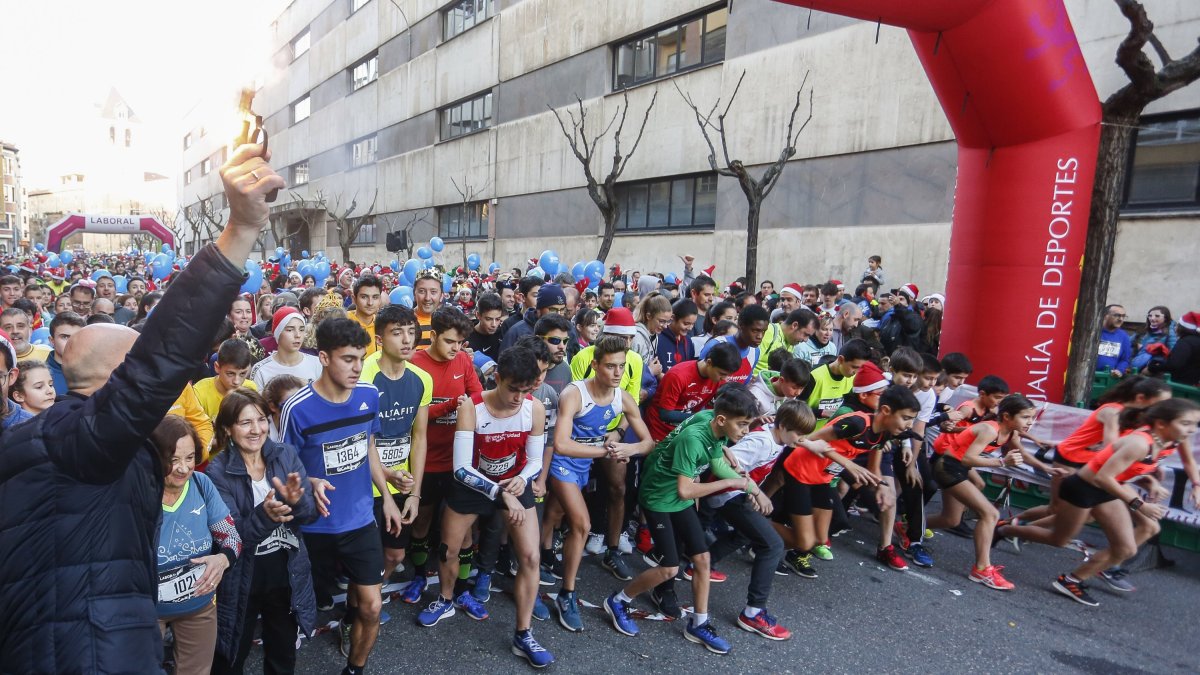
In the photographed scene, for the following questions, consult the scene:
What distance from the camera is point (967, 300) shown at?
23.6ft

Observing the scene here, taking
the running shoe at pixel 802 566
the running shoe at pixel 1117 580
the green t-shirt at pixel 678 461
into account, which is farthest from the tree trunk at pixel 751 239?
the green t-shirt at pixel 678 461

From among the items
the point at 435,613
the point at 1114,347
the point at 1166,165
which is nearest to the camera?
the point at 435,613

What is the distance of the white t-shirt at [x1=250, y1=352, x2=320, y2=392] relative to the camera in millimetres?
4324

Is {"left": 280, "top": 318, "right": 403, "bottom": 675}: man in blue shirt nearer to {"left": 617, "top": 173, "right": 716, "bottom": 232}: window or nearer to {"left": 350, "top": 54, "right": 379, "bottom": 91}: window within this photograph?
{"left": 617, "top": 173, "right": 716, "bottom": 232}: window

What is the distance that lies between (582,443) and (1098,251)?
20.5 feet

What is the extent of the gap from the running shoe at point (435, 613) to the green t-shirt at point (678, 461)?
1393 mm

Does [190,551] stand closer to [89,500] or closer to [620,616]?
[89,500]

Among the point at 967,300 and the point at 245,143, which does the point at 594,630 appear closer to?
the point at 245,143

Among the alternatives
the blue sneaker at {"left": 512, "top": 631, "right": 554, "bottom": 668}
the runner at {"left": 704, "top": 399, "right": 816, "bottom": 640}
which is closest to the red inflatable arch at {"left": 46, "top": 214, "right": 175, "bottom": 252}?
the blue sneaker at {"left": 512, "top": 631, "right": 554, "bottom": 668}

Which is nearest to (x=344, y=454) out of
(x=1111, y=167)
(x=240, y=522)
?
(x=240, y=522)

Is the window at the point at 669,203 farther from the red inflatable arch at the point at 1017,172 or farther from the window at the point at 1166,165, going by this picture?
the red inflatable arch at the point at 1017,172

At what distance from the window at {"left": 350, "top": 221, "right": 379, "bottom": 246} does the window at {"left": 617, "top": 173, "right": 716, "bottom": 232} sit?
63.8 feet

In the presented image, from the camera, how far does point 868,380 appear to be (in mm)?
5375

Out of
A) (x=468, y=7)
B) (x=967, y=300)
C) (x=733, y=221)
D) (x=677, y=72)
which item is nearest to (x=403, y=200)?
(x=468, y=7)
